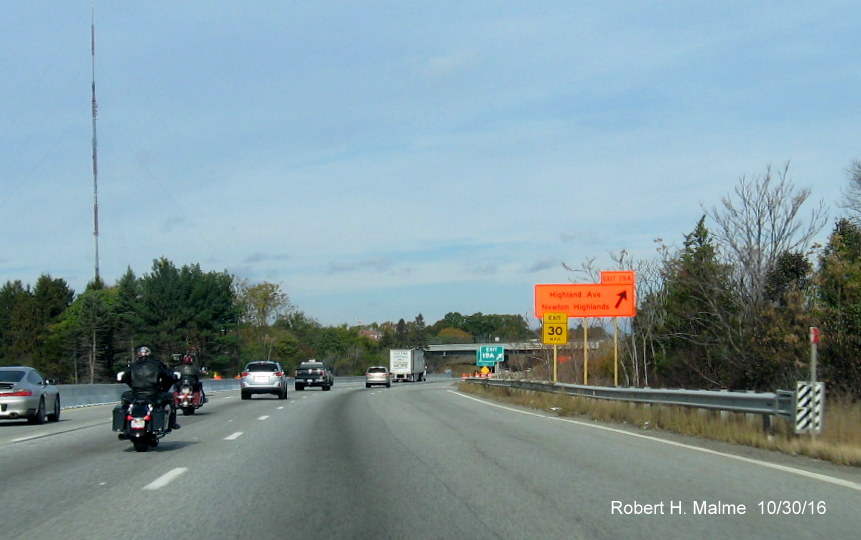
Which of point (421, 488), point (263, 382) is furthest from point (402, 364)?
point (421, 488)

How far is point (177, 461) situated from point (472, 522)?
22.6 feet

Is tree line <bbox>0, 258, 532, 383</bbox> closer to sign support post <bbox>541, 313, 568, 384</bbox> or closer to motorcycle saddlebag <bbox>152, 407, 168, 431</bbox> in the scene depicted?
sign support post <bbox>541, 313, 568, 384</bbox>

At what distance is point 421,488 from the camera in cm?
1126

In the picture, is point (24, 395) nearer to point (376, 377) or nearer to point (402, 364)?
point (376, 377)

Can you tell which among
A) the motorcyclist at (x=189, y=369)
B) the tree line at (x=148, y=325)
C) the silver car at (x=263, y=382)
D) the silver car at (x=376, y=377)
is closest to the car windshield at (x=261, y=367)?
the silver car at (x=263, y=382)

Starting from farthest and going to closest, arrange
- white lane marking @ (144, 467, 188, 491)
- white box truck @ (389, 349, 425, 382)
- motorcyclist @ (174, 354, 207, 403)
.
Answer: white box truck @ (389, 349, 425, 382) < motorcyclist @ (174, 354, 207, 403) < white lane marking @ (144, 467, 188, 491)

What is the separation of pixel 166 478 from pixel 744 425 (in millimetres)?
10490

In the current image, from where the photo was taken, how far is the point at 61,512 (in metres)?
9.64

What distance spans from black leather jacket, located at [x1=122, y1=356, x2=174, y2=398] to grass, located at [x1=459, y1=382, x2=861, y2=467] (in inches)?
384

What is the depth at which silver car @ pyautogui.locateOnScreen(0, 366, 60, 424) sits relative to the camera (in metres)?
23.5

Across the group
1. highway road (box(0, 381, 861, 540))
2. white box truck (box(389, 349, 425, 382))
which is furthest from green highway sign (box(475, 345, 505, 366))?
highway road (box(0, 381, 861, 540))

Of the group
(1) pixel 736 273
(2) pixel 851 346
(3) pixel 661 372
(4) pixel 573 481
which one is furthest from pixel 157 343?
(4) pixel 573 481

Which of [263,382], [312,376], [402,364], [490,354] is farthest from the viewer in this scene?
[402,364]

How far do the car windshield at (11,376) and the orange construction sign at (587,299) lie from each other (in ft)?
70.1
